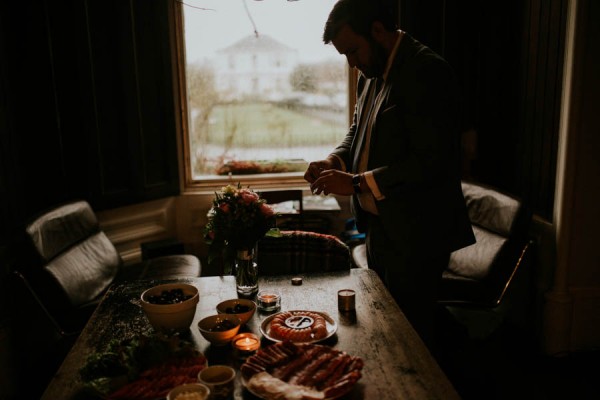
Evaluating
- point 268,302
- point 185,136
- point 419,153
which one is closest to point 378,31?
point 419,153

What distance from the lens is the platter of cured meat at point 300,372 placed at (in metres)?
1.15

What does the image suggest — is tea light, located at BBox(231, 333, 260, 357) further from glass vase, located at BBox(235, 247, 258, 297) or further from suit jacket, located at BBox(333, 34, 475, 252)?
suit jacket, located at BBox(333, 34, 475, 252)

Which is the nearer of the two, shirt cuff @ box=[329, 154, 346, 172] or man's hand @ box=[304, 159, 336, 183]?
man's hand @ box=[304, 159, 336, 183]

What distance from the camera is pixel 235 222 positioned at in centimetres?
165

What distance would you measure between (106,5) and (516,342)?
10.3 ft

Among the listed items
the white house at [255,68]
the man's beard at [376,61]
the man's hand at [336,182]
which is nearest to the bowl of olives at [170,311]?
the man's hand at [336,182]

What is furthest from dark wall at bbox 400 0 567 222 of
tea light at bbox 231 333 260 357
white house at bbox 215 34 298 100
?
tea light at bbox 231 333 260 357

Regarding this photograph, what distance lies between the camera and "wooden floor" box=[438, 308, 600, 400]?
2.46 m

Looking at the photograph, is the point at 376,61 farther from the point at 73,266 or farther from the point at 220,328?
the point at 73,266

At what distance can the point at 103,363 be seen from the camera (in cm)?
127

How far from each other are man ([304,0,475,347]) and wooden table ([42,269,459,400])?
0.17 m

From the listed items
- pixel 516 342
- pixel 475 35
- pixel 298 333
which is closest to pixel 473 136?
pixel 475 35

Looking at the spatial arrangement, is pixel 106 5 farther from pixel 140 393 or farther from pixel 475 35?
pixel 140 393

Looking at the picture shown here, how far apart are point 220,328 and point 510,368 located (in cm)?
187
